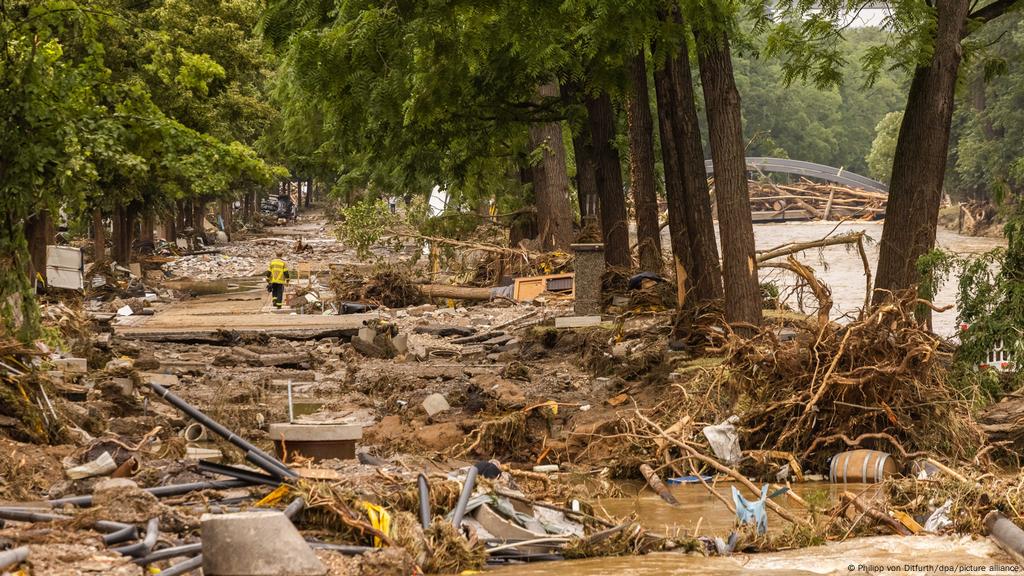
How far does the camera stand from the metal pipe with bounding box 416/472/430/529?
7859 mm

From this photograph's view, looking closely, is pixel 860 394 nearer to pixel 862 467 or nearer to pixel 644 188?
pixel 862 467

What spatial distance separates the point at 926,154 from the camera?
50.7ft

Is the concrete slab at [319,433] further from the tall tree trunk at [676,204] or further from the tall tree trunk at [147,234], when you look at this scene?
the tall tree trunk at [147,234]

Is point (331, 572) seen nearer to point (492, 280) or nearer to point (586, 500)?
point (586, 500)

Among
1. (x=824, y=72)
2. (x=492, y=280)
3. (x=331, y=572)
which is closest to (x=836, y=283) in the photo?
(x=492, y=280)

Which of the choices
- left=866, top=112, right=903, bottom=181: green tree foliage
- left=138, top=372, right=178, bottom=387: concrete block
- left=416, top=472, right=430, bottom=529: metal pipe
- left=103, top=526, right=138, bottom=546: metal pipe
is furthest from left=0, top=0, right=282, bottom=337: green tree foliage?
left=866, top=112, right=903, bottom=181: green tree foliage

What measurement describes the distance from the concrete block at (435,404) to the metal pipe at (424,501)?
5241mm

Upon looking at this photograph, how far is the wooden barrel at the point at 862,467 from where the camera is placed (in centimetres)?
1066

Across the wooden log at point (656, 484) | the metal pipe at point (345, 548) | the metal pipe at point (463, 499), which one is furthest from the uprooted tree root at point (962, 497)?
the metal pipe at point (345, 548)

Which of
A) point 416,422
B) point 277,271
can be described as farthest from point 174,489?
point 277,271

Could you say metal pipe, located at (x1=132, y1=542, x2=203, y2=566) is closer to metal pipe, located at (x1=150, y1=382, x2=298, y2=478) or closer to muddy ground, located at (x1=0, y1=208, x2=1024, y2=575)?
muddy ground, located at (x1=0, y1=208, x2=1024, y2=575)

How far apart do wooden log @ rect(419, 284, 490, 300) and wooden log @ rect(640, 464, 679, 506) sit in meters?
16.1

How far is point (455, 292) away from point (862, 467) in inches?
679

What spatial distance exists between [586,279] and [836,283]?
61.5 feet
